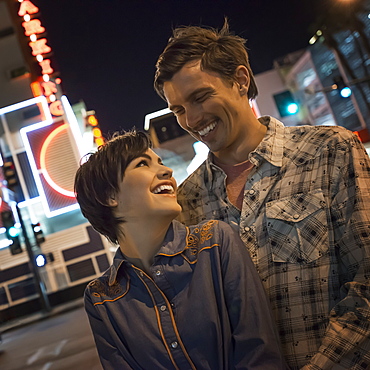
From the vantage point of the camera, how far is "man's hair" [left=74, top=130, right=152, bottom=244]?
1749 millimetres

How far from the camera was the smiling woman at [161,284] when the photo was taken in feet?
4.91

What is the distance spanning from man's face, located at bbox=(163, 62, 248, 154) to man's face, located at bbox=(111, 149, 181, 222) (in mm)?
284

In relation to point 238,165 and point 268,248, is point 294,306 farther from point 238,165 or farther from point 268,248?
point 238,165

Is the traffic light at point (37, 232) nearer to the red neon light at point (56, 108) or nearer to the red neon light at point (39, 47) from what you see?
the red neon light at point (56, 108)

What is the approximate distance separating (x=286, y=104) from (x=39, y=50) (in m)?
7.70

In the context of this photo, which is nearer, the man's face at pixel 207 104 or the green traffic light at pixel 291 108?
the man's face at pixel 207 104

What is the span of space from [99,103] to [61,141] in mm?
6886

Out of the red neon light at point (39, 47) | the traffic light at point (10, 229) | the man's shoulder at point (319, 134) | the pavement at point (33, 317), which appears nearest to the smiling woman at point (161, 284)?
the man's shoulder at point (319, 134)

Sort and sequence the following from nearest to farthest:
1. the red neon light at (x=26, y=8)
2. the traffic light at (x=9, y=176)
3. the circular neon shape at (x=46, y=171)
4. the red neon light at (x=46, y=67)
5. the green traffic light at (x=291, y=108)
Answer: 1. the green traffic light at (x=291, y=108)
2. the traffic light at (x=9, y=176)
3. the circular neon shape at (x=46, y=171)
4. the red neon light at (x=26, y=8)
5. the red neon light at (x=46, y=67)

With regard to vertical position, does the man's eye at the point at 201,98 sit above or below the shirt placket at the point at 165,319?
above

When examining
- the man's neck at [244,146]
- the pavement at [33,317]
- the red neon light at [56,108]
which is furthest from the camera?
the red neon light at [56,108]

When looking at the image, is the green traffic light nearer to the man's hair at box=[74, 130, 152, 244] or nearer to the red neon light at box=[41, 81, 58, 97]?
the red neon light at box=[41, 81, 58, 97]

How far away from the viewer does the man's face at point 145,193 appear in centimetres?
167

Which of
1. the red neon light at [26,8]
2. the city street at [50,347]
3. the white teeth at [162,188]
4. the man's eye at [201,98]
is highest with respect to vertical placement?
the red neon light at [26,8]
